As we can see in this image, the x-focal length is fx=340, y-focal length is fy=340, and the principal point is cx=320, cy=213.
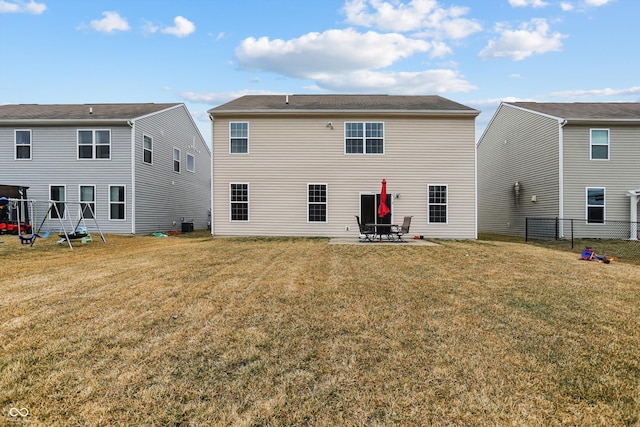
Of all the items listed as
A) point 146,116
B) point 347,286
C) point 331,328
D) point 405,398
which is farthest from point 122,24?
point 405,398

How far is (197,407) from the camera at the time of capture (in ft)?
8.06

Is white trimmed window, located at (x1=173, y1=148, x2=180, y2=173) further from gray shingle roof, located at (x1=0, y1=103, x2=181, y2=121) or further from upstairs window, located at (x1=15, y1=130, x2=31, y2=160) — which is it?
upstairs window, located at (x1=15, y1=130, x2=31, y2=160)

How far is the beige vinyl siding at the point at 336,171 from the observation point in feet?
49.5

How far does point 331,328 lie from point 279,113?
→ 1257 centimetres

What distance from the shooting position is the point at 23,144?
55.3 ft

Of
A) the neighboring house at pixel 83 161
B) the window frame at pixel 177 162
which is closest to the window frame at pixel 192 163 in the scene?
the window frame at pixel 177 162

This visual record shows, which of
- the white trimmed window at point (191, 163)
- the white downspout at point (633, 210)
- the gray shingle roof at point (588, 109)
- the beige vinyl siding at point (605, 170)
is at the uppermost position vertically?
the gray shingle roof at point (588, 109)

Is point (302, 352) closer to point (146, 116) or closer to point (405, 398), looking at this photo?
point (405, 398)

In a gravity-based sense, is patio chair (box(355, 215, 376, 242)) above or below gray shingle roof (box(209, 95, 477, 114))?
below

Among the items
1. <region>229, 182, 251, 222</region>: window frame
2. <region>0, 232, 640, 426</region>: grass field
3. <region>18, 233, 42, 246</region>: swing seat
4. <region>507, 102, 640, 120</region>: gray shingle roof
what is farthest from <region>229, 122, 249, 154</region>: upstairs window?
<region>507, 102, 640, 120</region>: gray shingle roof

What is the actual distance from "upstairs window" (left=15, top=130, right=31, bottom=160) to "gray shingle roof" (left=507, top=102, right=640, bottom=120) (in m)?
25.6

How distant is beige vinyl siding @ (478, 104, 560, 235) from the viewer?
648 inches

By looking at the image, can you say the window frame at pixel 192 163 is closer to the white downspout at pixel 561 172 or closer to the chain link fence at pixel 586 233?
the chain link fence at pixel 586 233

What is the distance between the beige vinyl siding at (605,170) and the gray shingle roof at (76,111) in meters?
21.0
